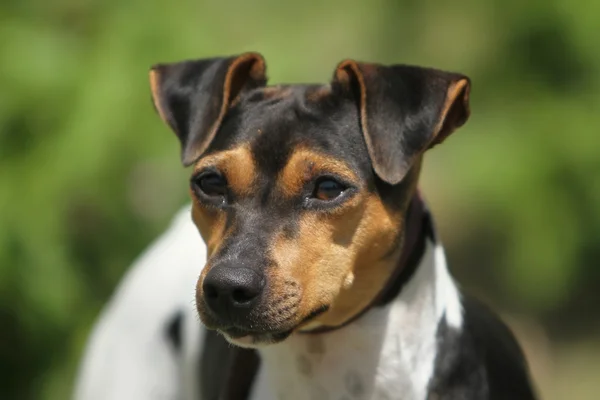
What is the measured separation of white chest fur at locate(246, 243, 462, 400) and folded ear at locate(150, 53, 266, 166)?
0.66 metres

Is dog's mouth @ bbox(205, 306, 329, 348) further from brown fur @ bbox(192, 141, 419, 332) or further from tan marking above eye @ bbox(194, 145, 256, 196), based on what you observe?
tan marking above eye @ bbox(194, 145, 256, 196)

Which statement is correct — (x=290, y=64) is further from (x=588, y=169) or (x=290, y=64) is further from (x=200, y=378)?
(x=200, y=378)

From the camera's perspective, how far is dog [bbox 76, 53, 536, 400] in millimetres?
3117

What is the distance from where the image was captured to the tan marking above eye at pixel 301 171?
319 centimetres

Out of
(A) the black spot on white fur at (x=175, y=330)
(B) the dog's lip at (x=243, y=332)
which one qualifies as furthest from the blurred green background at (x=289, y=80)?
(B) the dog's lip at (x=243, y=332)

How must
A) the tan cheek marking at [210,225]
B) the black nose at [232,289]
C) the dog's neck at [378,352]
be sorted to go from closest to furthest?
the black nose at [232,289]
the tan cheek marking at [210,225]
the dog's neck at [378,352]

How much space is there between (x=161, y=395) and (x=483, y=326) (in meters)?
1.16

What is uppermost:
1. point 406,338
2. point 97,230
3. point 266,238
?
point 266,238

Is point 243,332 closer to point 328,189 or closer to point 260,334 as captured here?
point 260,334

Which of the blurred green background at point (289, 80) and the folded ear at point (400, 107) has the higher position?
the folded ear at point (400, 107)

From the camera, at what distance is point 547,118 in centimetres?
671

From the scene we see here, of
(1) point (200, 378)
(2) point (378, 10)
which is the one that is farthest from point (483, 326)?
(2) point (378, 10)

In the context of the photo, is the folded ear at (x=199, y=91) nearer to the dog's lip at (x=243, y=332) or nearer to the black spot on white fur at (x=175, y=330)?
the dog's lip at (x=243, y=332)

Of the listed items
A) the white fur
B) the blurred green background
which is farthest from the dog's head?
the blurred green background
